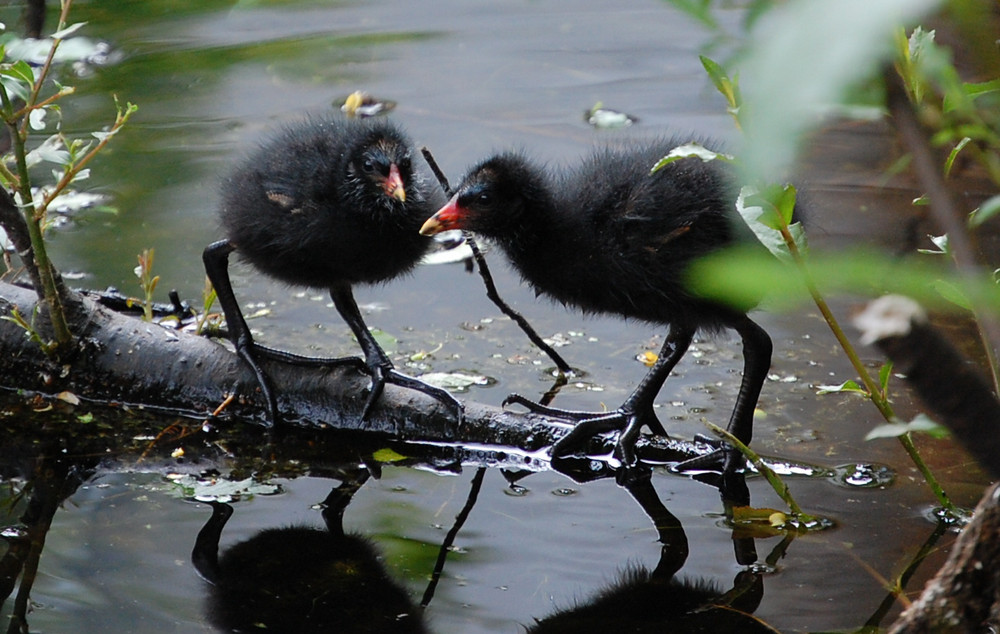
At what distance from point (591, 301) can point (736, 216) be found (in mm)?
443

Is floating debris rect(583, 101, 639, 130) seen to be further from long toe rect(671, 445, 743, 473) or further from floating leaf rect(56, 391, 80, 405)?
floating leaf rect(56, 391, 80, 405)

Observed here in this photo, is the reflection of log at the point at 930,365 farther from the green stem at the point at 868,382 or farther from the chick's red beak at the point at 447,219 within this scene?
the chick's red beak at the point at 447,219

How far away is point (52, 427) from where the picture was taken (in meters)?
2.98

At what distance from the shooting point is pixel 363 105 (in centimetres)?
530

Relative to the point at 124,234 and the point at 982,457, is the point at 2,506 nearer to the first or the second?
the point at 124,234

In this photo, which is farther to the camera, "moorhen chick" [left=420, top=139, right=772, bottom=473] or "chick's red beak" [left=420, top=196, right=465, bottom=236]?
"chick's red beak" [left=420, top=196, right=465, bottom=236]

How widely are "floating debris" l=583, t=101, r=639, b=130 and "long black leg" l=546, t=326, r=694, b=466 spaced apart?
234 cm

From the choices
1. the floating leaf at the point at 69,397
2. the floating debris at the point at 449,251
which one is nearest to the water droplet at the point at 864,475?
the floating debris at the point at 449,251

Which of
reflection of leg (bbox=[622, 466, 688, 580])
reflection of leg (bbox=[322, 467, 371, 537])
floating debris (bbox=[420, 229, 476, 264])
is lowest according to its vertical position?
floating debris (bbox=[420, 229, 476, 264])

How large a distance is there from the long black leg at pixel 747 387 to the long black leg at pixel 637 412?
140 mm

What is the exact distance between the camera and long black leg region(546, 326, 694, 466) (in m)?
2.79

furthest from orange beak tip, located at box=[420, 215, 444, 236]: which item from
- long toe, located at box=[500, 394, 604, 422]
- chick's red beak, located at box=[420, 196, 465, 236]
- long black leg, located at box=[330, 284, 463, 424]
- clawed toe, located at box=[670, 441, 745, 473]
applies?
clawed toe, located at box=[670, 441, 745, 473]

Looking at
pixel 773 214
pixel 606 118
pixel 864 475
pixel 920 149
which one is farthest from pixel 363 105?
pixel 920 149

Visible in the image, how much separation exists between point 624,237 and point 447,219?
1.68 ft
